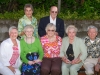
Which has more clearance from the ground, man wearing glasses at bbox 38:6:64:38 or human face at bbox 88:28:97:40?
man wearing glasses at bbox 38:6:64:38

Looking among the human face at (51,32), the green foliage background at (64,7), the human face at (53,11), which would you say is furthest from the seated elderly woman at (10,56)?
the green foliage background at (64,7)

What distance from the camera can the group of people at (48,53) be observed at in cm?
574

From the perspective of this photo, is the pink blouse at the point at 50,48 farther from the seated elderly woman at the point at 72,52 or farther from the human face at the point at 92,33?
the human face at the point at 92,33

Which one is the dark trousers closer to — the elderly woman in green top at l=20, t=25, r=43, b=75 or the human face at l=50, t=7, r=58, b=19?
the elderly woman in green top at l=20, t=25, r=43, b=75

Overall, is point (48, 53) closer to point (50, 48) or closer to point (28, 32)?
point (50, 48)

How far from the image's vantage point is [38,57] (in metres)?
5.96

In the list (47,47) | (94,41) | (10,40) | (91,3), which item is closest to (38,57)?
(47,47)

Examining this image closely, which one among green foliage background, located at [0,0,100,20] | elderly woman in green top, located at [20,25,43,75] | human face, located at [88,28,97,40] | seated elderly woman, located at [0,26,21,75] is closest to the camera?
seated elderly woman, located at [0,26,21,75]

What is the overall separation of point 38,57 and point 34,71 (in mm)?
379

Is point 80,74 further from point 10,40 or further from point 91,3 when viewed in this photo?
point 91,3

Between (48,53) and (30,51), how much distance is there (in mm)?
423

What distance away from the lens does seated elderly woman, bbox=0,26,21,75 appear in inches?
222

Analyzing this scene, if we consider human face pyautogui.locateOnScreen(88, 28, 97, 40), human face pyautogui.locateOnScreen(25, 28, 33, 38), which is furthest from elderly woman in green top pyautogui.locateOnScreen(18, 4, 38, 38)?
human face pyautogui.locateOnScreen(88, 28, 97, 40)

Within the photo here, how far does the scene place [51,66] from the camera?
5.88 metres
